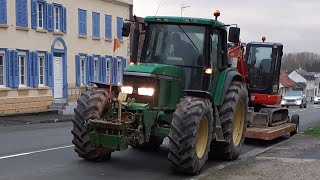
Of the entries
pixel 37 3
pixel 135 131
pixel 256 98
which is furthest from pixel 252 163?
pixel 37 3

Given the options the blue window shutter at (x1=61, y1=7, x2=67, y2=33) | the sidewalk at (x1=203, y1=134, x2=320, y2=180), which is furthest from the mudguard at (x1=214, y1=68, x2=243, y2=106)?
the blue window shutter at (x1=61, y1=7, x2=67, y2=33)

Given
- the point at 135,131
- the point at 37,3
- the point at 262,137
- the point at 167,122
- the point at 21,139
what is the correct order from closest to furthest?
the point at 135,131, the point at 167,122, the point at 262,137, the point at 21,139, the point at 37,3

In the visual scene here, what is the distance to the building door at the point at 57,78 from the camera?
2928 centimetres

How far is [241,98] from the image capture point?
11.5 metres

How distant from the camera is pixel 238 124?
39.2 feet

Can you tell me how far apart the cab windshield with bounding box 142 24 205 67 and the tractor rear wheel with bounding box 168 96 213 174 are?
4.12 ft

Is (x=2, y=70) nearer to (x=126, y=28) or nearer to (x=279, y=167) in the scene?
(x=126, y=28)

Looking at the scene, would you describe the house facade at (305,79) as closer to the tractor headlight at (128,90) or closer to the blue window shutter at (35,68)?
the blue window shutter at (35,68)

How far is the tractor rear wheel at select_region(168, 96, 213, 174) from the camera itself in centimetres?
892

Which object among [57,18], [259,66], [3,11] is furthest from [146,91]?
[57,18]

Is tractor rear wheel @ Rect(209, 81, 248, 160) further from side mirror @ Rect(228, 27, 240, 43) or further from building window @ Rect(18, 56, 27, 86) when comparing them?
building window @ Rect(18, 56, 27, 86)

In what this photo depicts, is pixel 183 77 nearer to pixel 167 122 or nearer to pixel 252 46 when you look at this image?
pixel 167 122

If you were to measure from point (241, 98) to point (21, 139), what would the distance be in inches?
266

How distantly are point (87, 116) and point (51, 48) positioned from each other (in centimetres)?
1978
